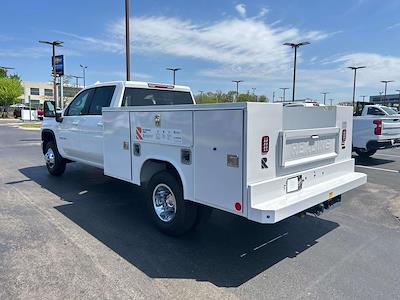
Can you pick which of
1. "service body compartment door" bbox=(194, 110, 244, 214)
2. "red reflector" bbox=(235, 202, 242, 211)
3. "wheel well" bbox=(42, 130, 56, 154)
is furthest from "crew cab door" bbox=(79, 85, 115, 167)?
"red reflector" bbox=(235, 202, 242, 211)

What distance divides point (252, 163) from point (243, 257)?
125cm

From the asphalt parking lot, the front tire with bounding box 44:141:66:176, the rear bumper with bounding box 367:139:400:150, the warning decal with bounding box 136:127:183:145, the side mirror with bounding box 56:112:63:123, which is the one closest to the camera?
the asphalt parking lot

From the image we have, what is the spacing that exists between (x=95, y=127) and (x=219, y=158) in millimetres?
3510

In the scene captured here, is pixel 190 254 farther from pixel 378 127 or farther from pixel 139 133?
pixel 378 127

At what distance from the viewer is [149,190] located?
5.00 metres

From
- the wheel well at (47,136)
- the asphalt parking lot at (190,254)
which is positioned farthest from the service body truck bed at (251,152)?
the wheel well at (47,136)

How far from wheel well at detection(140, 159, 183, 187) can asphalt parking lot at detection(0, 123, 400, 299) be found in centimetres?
70

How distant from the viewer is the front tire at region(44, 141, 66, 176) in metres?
8.48

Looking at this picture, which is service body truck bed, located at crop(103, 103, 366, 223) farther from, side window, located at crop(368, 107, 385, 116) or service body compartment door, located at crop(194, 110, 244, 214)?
side window, located at crop(368, 107, 385, 116)

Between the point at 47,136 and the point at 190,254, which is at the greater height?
the point at 47,136

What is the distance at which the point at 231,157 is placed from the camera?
3682mm

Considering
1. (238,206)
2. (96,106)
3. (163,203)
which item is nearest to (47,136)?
(96,106)

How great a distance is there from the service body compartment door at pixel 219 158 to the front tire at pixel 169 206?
0.41 meters

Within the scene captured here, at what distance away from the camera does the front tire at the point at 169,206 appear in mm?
4469
